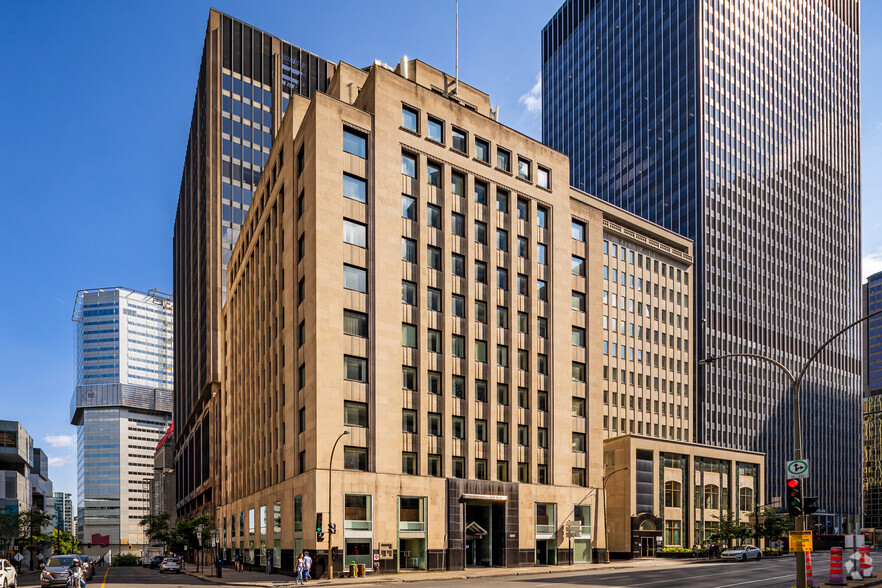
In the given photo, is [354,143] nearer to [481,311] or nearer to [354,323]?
[354,323]

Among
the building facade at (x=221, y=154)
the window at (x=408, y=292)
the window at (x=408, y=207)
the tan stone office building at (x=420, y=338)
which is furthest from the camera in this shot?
the building facade at (x=221, y=154)

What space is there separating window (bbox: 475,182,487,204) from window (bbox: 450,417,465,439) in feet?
57.4

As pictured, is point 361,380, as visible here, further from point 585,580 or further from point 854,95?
point 854,95

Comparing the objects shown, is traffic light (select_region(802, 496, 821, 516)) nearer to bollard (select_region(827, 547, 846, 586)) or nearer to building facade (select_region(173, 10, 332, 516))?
bollard (select_region(827, 547, 846, 586))

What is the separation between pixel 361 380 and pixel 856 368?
14689cm

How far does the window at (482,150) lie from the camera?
6350 cm

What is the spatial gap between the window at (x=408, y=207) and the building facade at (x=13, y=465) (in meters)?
102

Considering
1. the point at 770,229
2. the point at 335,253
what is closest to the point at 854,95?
the point at 770,229

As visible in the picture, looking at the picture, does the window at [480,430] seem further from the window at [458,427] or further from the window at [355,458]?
the window at [355,458]

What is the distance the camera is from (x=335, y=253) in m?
53.1

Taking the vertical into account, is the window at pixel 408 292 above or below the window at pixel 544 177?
below

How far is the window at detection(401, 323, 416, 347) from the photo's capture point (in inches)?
2199

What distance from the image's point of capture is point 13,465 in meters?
144

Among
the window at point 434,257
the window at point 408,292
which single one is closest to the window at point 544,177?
the window at point 434,257
